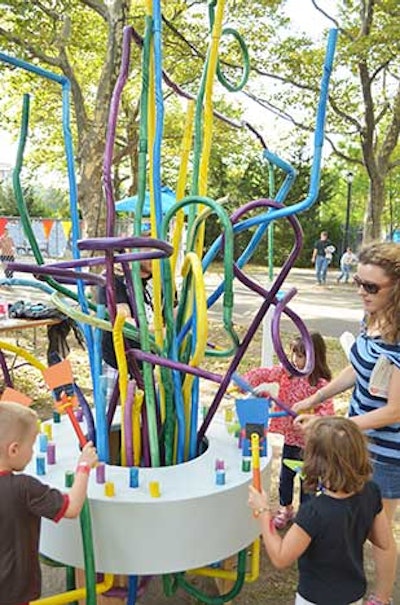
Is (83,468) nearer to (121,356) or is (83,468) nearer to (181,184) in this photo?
(121,356)

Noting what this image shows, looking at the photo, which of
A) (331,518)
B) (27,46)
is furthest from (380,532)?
(27,46)

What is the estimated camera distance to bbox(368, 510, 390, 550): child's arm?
156 centimetres

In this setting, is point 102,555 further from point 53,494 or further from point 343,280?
point 343,280

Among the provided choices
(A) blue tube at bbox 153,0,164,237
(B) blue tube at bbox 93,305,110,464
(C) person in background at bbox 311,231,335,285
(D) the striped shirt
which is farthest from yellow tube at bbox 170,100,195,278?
(C) person in background at bbox 311,231,335,285

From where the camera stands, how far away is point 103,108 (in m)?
6.13

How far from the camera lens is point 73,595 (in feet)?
5.13

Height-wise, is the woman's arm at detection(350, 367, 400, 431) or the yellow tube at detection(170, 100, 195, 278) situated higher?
the yellow tube at detection(170, 100, 195, 278)

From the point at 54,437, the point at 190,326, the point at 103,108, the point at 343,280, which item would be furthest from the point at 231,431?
the point at 343,280

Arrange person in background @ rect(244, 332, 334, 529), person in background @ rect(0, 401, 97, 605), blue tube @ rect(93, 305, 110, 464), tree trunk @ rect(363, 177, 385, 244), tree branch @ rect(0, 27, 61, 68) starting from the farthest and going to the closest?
tree trunk @ rect(363, 177, 385, 244) → tree branch @ rect(0, 27, 61, 68) → person in background @ rect(244, 332, 334, 529) → blue tube @ rect(93, 305, 110, 464) → person in background @ rect(0, 401, 97, 605)

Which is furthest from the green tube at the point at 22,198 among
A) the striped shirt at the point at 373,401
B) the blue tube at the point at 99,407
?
the striped shirt at the point at 373,401

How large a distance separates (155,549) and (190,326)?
0.62m

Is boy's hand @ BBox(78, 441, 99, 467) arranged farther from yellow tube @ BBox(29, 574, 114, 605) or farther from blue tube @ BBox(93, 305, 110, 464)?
yellow tube @ BBox(29, 574, 114, 605)

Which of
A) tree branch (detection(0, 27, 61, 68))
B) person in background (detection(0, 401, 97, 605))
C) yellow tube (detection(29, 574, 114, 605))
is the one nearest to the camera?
person in background (detection(0, 401, 97, 605))

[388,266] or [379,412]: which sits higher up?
[388,266]
